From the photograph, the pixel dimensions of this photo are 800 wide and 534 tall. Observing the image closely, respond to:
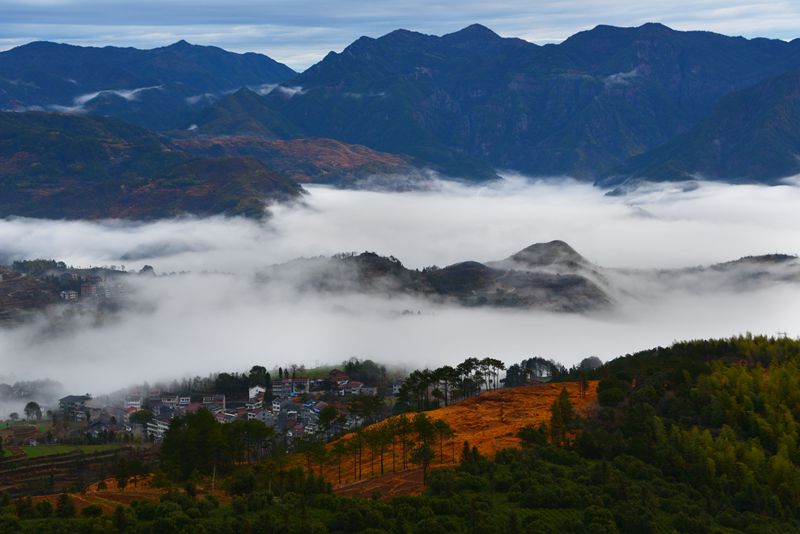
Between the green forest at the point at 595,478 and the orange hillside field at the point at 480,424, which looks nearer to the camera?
the green forest at the point at 595,478

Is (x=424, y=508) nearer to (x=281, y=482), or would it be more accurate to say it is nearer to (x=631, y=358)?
(x=281, y=482)

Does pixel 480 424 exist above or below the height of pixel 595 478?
above

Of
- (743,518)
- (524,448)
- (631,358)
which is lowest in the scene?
(743,518)

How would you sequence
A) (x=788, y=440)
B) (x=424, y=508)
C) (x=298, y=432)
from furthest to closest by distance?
1. (x=298, y=432)
2. (x=788, y=440)
3. (x=424, y=508)

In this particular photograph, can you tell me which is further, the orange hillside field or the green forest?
the orange hillside field

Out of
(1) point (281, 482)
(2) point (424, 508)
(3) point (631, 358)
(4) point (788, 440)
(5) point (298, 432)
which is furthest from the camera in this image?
(5) point (298, 432)

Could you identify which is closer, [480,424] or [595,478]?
[595,478]

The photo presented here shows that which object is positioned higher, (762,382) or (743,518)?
(762,382)

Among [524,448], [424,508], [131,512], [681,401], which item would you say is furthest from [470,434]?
[131,512]
